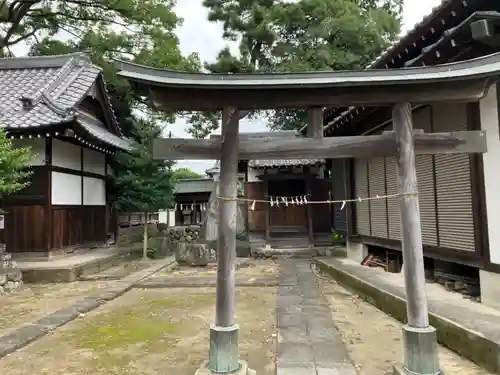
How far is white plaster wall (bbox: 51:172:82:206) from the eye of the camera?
38.9 feet

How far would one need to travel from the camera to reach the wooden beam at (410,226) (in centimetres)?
410

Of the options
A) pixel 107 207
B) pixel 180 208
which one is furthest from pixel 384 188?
pixel 180 208

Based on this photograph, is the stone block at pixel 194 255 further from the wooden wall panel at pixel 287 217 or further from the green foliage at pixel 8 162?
the green foliage at pixel 8 162

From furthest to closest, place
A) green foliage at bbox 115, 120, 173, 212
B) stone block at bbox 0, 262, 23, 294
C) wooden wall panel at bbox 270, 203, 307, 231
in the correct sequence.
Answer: wooden wall panel at bbox 270, 203, 307, 231 → green foliage at bbox 115, 120, 173, 212 → stone block at bbox 0, 262, 23, 294

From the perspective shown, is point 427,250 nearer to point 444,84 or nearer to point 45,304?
point 444,84

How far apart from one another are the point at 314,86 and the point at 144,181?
1128cm

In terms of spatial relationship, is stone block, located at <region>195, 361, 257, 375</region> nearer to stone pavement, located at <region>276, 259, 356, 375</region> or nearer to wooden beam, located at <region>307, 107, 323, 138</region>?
stone pavement, located at <region>276, 259, 356, 375</region>

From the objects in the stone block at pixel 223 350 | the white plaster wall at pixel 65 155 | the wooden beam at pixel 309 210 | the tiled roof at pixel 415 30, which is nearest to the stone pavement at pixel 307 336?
the stone block at pixel 223 350

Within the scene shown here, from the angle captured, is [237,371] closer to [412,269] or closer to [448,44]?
[412,269]

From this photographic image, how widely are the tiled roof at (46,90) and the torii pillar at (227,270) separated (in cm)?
782

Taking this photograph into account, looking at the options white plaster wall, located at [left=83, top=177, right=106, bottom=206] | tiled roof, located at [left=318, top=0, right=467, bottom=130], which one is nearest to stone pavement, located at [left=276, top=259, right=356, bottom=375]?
tiled roof, located at [left=318, top=0, right=467, bottom=130]

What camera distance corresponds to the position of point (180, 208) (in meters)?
28.2

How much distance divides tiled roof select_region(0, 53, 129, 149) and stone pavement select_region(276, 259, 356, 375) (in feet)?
24.6

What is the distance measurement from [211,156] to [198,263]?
29.4 feet
